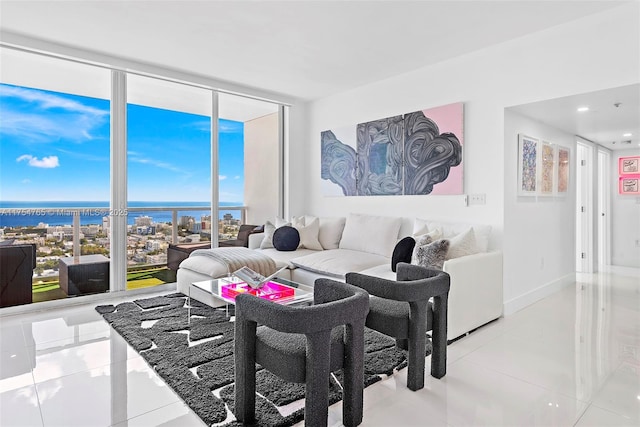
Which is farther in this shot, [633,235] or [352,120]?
[633,235]

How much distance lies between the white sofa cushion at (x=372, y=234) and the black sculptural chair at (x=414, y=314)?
183 cm

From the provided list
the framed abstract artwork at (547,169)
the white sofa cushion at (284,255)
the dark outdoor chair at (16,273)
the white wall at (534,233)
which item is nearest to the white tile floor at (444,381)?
the dark outdoor chair at (16,273)

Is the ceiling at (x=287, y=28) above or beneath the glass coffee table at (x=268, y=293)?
above

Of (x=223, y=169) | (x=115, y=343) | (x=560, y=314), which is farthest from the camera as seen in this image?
(x=223, y=169)

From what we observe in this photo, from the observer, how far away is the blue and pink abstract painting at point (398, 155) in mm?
3861

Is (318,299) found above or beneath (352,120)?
beneath

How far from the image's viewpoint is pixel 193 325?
3.11m

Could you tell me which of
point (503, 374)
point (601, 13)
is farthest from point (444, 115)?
point (503, 374)

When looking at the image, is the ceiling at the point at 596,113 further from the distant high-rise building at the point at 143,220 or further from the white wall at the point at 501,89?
the distant high-rise building at the point at 143,220

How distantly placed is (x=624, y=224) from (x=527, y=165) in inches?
143

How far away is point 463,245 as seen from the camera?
10.4ft

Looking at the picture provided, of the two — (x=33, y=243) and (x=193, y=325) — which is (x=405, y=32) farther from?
(x=33, y=243)

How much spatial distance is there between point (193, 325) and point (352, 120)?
3.30 metres

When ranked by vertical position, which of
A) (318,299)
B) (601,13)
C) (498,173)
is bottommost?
(318,299)
